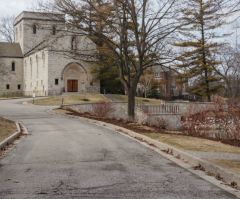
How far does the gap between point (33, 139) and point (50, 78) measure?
199ft

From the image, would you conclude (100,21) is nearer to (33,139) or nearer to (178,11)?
(178,11)

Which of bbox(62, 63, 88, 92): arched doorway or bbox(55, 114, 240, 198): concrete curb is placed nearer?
bbox(55, 114, 240, 198): concrete curb

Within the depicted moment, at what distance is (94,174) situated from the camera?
1109 cm

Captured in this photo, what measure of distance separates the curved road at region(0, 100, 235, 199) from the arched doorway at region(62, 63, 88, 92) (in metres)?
64.4

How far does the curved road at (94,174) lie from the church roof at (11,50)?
80918 mm

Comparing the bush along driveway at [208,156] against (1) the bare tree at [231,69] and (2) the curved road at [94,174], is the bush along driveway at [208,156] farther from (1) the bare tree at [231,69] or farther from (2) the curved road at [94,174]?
(1) the bare tree at [231,69]

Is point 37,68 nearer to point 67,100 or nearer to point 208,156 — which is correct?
point 67,100

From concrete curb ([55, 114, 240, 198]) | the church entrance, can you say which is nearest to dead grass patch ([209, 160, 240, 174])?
concrete curb ([55, 114, 240, 198])

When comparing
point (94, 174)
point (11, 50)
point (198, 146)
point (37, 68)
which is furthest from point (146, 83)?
point (94, 174)

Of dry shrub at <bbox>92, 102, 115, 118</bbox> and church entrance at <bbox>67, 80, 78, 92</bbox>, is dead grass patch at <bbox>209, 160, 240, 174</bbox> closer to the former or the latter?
dry shrub at <bbox>92, 102, 115, 118</bbox>

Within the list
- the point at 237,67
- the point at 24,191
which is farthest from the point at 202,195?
the point at 237,67

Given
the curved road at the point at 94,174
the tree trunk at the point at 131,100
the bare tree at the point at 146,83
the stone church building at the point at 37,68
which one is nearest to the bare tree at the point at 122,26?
the tree trunk at the point at 131,100

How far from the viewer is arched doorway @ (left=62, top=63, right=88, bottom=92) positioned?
269 ft

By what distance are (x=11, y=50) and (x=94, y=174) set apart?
293 feet
